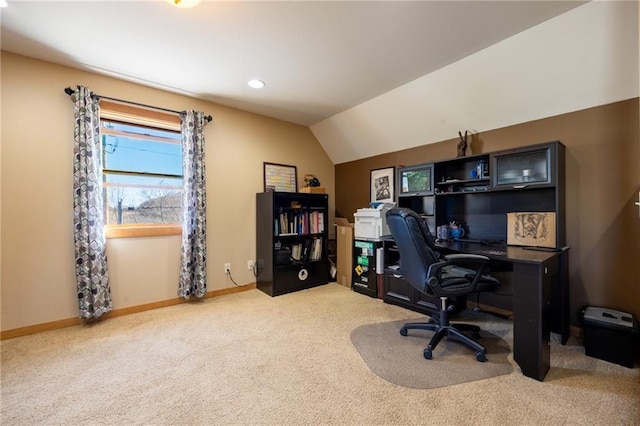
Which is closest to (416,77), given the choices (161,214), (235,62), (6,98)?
(235,62)

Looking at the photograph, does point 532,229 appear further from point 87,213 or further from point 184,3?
point 87,213

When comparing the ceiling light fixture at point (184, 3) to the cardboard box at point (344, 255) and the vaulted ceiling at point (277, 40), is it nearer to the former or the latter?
the vaulted ceiling at point (277, 40)

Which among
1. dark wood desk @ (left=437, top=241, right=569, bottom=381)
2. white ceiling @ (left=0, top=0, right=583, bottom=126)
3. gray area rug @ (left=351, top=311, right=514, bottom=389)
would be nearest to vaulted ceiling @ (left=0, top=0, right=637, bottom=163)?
white ceiling @ (left=0, top=0, right=583, bottom=126)

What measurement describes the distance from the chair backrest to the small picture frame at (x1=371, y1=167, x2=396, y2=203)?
5.93 feet

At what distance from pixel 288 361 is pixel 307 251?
200cm

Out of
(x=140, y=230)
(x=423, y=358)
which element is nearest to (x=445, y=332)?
(x=423, y=358)

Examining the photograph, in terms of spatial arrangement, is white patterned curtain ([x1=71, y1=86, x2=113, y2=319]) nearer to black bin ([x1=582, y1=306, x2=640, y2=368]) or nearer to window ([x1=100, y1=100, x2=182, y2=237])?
window ([x1=100, y1=100, x2=182, y2=237])

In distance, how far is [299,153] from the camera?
4.27m

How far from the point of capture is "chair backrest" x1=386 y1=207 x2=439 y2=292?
77.5 inches

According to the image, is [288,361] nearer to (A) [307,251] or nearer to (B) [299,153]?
(A) [307,251]

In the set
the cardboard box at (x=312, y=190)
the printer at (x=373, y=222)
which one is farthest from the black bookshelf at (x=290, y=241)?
the printer at (x=373, y=222)

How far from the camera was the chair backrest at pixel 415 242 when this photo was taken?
1968 millimetres

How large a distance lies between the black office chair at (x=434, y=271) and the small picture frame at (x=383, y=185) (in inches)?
71.1

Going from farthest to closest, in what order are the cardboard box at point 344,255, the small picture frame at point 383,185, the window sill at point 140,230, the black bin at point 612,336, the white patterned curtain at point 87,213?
the small picture frame at point 383,185
the cardboard box at point 344,255
the window sill at point 140,230
the white patterned curtain at point 87,213
the black bin at point 612,336
